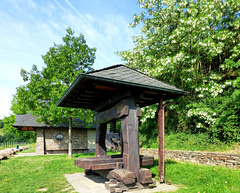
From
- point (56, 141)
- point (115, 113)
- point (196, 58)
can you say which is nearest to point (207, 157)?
point (115, 113)

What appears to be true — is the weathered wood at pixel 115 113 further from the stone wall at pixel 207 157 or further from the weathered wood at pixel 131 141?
the stone wall at pixel 207 157

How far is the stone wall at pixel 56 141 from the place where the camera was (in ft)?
60.0

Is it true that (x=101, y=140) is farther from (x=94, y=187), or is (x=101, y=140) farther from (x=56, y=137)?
(x=56, y=137)

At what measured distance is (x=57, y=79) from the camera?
1370 centimetres

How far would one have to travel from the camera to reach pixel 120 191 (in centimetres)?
443

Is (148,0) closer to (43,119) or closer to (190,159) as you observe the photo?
(190,159)

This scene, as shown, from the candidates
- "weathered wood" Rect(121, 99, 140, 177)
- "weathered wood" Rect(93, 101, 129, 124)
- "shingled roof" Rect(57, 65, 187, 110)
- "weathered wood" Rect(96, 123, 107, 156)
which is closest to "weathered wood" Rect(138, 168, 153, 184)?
"weathered wood" Rect(121, 99, 140, 177)

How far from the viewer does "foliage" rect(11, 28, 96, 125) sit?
13.5 metres

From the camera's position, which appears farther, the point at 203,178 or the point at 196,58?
the point at 196,58

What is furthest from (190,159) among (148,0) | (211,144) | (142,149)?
(148,0)

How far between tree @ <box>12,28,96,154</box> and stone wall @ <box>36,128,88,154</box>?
3798 mm

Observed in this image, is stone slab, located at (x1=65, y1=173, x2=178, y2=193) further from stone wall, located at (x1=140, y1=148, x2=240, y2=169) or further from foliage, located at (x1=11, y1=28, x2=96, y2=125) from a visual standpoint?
foliage, located at (x1=11, y1=28, x2=96, y2=125)

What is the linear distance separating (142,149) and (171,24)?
27.6 ft

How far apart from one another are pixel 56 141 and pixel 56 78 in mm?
8331
